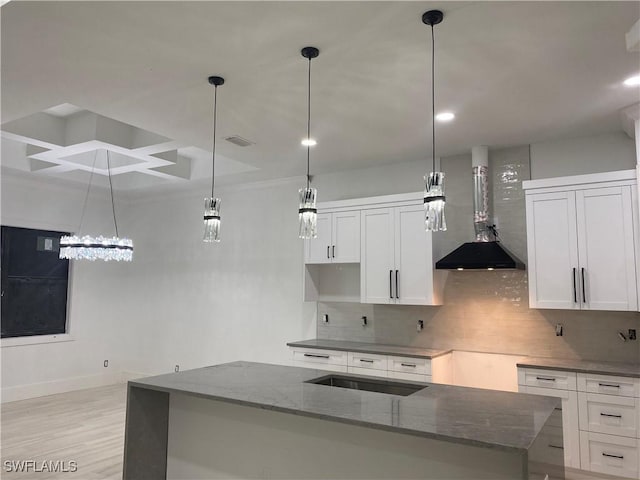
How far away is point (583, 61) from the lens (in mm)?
3041

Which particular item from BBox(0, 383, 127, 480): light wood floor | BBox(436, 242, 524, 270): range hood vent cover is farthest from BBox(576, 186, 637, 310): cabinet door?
BBox(0, 383, 127, 480): light wood floor

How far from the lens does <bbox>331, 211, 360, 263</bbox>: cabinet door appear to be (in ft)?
17.8

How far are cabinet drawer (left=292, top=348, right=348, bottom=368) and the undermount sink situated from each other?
1.68 metres

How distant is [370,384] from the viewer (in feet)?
10.8

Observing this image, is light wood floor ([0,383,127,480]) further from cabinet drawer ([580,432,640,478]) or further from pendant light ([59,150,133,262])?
cabinet drawer ([580,432,640,478])

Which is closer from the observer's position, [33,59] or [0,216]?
[33,59]

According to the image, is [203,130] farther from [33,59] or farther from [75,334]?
[75,334]

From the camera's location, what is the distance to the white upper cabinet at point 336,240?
5.44 metres

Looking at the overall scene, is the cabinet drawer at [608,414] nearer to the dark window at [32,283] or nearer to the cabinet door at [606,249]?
the cabinet door at [606,249]

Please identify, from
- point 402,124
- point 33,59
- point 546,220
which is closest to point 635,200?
point 546,220

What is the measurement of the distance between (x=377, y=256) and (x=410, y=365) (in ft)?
4.11

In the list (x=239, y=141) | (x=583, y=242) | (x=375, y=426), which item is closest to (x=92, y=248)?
(x=239, y=141)

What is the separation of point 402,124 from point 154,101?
215 centimetres

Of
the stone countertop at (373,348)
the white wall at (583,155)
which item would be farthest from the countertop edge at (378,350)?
the white wall at (583,155)
